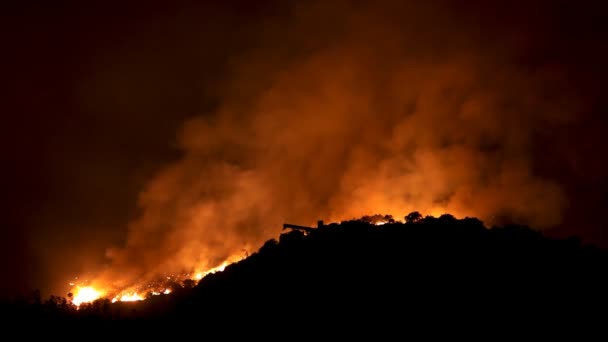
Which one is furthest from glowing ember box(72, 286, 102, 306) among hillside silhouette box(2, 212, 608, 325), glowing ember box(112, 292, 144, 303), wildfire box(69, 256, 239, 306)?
hillside silhouette box(2, 212, 608, 325)

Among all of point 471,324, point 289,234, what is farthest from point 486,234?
point 289,234

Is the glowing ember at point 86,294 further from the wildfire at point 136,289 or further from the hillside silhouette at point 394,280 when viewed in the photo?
the hillside silhouette at point 394,280

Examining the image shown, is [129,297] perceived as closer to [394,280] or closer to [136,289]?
[136,289]

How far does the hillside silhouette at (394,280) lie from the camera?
821 inches

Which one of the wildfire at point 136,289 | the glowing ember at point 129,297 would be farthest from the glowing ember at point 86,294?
the glowing ember at point 129,297

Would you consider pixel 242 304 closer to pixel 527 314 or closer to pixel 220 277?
pixel 220 277

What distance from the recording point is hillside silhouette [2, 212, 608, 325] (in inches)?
821

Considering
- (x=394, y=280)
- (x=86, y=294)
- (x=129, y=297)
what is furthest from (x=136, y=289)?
(x=394, y=280)

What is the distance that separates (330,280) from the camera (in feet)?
80.0

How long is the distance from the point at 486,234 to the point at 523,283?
19.2 feet

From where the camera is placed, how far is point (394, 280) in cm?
2369

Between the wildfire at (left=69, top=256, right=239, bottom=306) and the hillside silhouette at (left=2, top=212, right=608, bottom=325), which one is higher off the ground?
the wildfire at (left=69, top=256, right=239, bottom=306)

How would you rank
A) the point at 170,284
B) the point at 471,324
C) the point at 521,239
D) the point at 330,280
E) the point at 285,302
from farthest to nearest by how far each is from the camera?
the point at 170,284 < the point at 521,239 < the point at 330,280 < the point at 285,302 < the point at 471,324

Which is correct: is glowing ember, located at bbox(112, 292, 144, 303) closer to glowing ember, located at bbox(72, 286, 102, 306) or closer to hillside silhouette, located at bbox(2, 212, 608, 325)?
glowing ember, located at bbox(72, 286, 102, 306)
